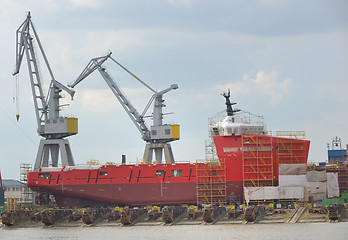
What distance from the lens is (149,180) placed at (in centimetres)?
8162

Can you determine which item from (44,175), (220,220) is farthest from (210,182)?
(44,175)

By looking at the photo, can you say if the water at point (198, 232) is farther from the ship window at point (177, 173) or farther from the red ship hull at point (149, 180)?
the ship window at point (177, 173)

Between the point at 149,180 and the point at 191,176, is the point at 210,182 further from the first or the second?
the point at 149,180

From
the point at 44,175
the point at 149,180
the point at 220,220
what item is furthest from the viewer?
the point at 44,175

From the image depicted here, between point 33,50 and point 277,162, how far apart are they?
3169 cm

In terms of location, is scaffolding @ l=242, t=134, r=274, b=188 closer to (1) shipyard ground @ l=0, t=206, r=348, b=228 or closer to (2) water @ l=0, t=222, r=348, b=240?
(1) shipyard ground @ l=0, t=206, r=348, b=228

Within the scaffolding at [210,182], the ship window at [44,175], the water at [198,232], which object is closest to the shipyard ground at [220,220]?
the water at [198,232]

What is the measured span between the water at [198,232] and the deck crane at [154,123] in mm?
19402

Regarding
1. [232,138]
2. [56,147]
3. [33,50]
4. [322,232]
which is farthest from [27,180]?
[322,232]

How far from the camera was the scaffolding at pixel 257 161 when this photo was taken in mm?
77562

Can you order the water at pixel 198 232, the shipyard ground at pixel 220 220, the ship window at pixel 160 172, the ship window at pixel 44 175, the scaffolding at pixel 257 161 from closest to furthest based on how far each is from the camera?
the water at pixel 198 232 → the shipyard ground at pixel 220 220 → the scaffolding at pixel 257 161 → the ship window at pixel 160 172 → the ship window at pixel 44 175

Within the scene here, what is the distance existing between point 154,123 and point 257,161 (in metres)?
16.1

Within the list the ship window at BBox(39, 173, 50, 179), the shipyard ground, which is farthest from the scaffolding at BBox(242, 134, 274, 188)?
the ship window at BBox(39, 173, 50, 179)

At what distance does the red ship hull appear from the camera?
78.2 m
